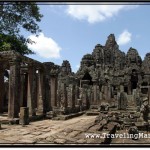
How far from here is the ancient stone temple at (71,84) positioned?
14430mm

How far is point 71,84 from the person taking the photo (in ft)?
92.8

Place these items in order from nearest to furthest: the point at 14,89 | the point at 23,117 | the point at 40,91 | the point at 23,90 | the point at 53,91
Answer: the point at 23,117 < the point at 14,89 < the point at 40,91 < the point at 53,91 < the point at 23,90

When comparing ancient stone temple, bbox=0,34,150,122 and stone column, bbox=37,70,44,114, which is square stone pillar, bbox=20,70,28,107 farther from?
stone column, bbox=37,70,44,114

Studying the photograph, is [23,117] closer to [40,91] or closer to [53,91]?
[40,91]

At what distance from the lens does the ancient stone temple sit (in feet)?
47.3

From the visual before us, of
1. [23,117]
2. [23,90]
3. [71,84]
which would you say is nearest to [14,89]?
[23,117]

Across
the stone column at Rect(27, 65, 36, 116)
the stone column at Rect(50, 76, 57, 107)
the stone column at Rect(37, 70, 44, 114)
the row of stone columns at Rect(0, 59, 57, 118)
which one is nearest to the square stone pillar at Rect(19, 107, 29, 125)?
the row of stone columns at Rect(0, 59, 57, 118)

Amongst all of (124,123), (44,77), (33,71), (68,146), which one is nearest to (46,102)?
(44,77)

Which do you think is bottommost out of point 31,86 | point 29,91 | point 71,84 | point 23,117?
point 23,117

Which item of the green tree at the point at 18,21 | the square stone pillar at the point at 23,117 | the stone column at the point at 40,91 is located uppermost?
the green tree at the point at 18,21

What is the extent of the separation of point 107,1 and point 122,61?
51446 mm

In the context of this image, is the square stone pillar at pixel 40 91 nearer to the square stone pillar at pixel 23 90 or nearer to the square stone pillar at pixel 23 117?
the square stone pillar at pixel 23 90

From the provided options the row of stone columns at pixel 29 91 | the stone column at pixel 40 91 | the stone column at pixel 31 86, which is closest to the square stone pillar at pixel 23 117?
the row of stone columns at pixel 29 91

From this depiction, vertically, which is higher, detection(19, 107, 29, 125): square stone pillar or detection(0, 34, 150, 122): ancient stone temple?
detection(0, 34, 150, 122): ancient stone temple
